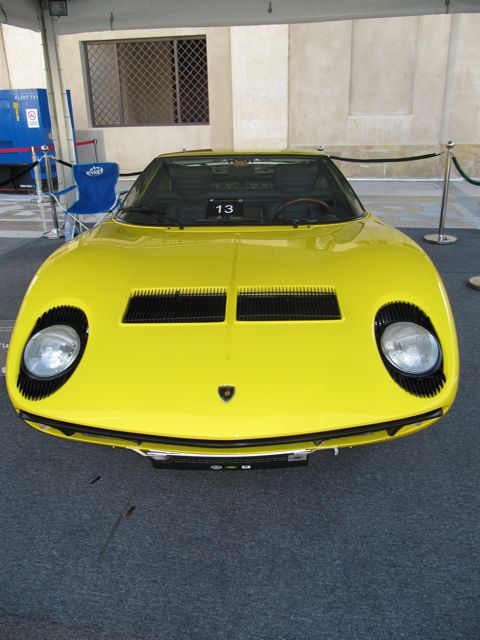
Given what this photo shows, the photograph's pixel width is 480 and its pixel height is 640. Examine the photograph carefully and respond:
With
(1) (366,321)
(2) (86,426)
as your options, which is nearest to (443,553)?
(1) (366,321)

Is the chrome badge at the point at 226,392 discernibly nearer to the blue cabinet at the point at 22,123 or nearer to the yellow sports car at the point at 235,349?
the yellow sports car at the point at 235,349

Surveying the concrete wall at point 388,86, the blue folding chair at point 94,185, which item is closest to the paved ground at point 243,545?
the blue folding chair at point 94,185

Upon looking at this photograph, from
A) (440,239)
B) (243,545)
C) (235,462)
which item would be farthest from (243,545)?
(440,239)

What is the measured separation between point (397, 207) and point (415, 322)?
21.1 feet

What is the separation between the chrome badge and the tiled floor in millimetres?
5676

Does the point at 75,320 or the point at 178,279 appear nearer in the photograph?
the point at 75,320

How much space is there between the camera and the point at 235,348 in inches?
71.8

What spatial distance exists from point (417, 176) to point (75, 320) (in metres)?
9.86

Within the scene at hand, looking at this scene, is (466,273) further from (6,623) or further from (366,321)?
(6,623)

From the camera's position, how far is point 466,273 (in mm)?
4875

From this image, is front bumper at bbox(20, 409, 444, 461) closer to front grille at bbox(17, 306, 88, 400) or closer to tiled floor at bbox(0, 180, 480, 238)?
front grille at bbox(17, 306, 88, 400)

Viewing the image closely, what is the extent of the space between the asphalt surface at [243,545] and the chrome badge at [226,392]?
22.5 inches

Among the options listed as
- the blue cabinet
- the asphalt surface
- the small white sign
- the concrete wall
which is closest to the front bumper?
the asphalt surface

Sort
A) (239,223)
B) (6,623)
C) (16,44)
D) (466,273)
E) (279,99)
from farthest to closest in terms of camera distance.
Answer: (16,44) < (279,99) < (466,273) < (239,223) < (6,623)
